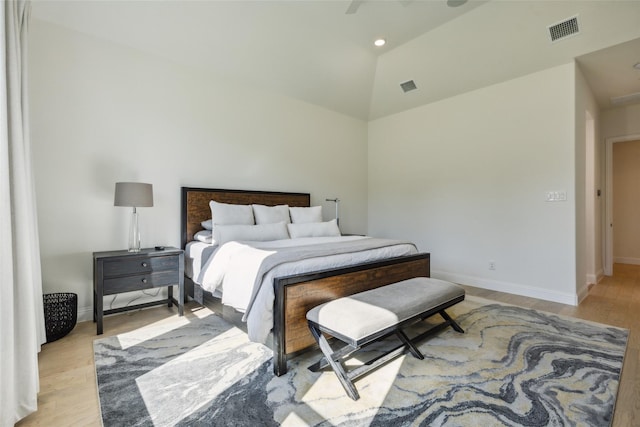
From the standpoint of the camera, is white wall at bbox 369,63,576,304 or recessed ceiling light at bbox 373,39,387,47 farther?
recessed ceiling light at bbox 373,39,387,47

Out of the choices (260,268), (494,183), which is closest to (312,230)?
(260,268)

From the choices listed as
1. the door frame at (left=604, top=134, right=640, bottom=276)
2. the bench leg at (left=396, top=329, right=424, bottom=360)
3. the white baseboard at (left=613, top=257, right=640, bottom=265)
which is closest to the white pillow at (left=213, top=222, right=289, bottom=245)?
the bench leg at (left=396, top=329, right=424, bottom=360)

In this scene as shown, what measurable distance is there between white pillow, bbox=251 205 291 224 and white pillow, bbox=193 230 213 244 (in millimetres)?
570

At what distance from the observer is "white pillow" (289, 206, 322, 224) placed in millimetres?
3895

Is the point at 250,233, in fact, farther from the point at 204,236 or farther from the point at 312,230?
the point at 312,230

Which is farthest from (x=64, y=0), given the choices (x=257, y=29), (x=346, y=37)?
(x=346, y=37)

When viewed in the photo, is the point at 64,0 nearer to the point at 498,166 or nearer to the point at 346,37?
the point at 346,37

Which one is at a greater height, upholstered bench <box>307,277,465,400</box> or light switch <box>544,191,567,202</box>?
light switch <box>544,191,567,202</box>

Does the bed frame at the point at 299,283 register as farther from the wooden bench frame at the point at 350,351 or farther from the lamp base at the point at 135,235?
the lamp base at the point at 135,235

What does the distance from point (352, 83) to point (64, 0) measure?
10.9ft

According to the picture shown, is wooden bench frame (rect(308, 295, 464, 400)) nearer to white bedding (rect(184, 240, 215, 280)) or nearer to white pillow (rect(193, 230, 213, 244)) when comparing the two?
white bedding (rect(184, 240, 215, 280))

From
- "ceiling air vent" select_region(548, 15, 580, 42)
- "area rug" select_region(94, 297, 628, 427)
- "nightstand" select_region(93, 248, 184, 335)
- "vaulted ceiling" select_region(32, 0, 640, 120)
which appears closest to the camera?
"area rug" select_region(94, 297, 628, 427)

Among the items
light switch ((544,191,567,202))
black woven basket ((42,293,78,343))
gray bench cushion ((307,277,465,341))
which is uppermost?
light switch ((544,191,567,202))

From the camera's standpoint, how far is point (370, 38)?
146 inches
